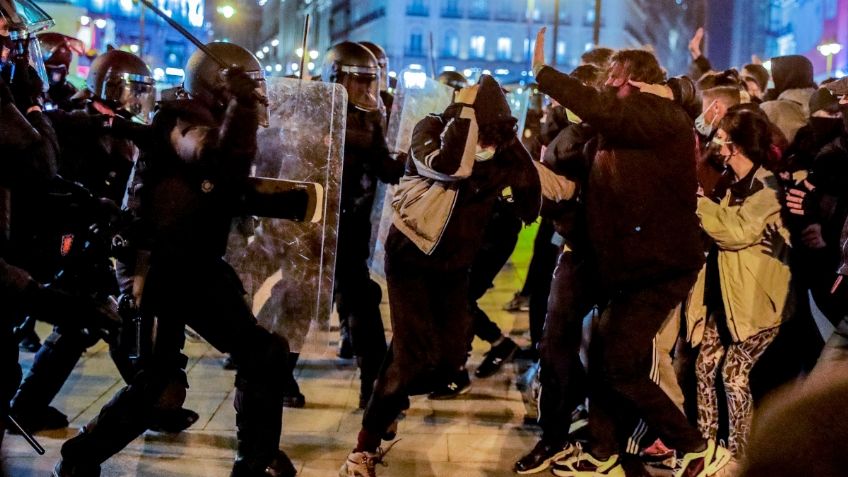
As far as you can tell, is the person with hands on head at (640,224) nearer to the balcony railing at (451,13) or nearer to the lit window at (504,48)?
the balcony railing at (451,13)

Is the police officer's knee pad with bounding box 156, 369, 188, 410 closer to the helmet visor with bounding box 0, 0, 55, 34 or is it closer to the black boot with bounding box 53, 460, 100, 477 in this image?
the black boot with bounding box 53, 460, 100, 477

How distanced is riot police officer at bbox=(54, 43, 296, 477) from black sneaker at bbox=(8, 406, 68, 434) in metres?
1.05

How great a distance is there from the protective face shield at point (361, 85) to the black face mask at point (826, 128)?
2543 mm

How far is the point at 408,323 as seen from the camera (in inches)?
174

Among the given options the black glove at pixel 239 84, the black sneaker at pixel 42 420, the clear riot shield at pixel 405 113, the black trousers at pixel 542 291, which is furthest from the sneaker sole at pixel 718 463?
the black sneaker at pixel 42 420

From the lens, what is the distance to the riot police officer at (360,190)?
5.55 m

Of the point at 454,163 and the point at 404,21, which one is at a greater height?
the point at 404,21

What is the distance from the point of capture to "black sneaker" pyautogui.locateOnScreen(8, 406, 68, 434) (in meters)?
5.00

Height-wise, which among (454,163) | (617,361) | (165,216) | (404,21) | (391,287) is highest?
(404,21)

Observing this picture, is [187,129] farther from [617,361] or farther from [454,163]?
[617,361]

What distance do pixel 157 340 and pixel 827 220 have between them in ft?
11.0

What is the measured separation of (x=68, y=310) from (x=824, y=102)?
424 cm

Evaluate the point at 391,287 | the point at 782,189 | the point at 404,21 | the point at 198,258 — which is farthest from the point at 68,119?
the point at 404,21

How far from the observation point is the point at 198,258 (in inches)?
157
